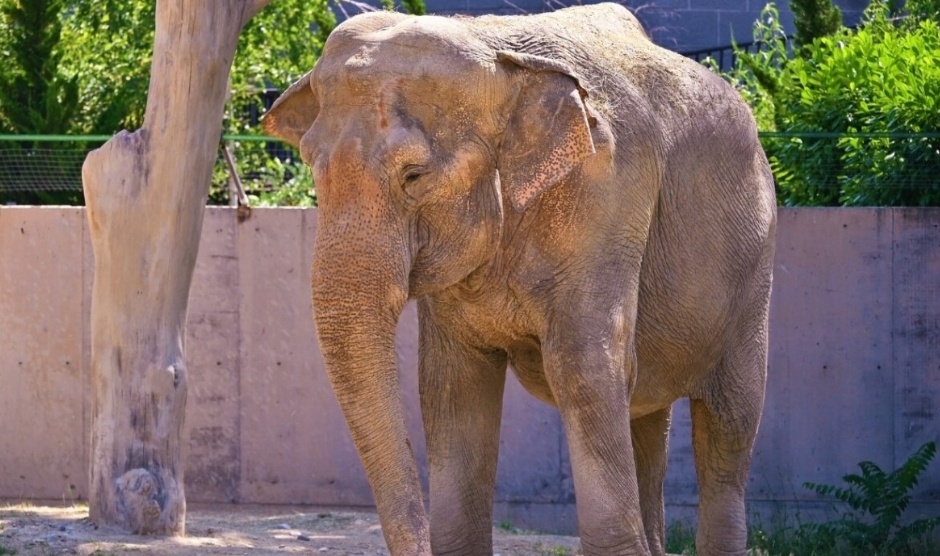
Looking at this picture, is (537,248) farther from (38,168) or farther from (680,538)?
(38,168)

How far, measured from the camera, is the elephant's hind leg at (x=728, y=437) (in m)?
6.62

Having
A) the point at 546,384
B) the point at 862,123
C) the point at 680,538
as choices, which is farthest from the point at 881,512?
the point at 546,384

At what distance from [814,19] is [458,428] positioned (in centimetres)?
787

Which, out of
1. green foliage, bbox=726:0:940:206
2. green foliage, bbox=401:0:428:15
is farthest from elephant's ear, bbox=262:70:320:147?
green foliage, bbox=401:0:428:15

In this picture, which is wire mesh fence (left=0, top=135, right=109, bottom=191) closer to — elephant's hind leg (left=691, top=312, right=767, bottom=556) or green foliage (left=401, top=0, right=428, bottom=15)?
green foliage (left=401, top=0, right=428, bottom=15)

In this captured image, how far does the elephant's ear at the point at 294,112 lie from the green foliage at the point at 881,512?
14.9 feet

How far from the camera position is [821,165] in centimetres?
1027

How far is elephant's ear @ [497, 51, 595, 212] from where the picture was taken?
16.7ft

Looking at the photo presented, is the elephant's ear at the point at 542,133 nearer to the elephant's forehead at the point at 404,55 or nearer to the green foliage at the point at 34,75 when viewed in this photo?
the elephant's forehead at the point at 404,55

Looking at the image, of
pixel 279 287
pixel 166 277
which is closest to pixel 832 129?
pixel 279 287

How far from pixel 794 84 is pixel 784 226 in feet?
6.36

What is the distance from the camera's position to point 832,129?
10406mm

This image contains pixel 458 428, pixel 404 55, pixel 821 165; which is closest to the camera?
pixel 404 55

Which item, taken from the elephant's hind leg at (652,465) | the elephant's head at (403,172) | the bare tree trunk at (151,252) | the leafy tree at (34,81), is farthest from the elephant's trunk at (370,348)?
the leafy tree at (34,81)
